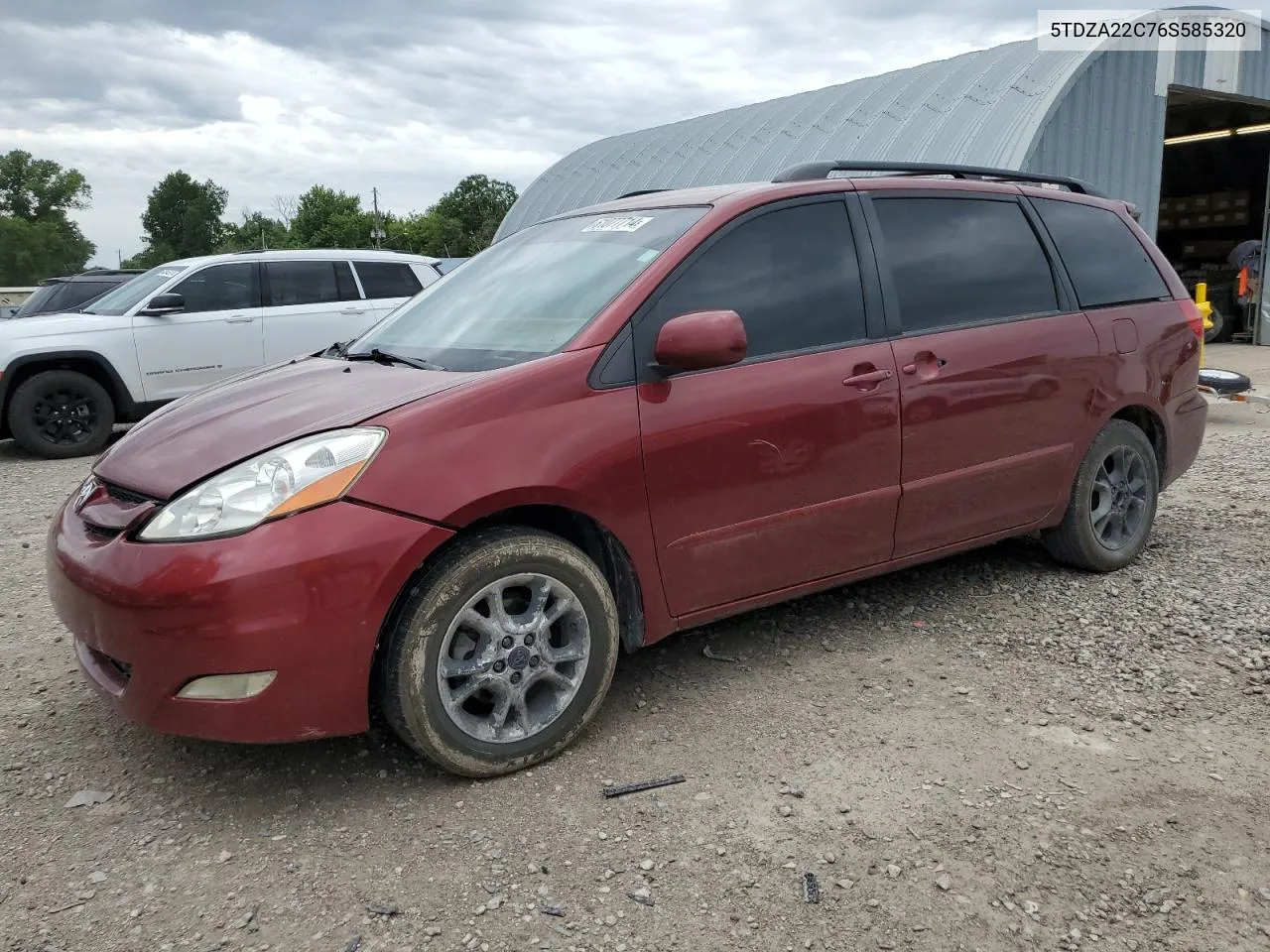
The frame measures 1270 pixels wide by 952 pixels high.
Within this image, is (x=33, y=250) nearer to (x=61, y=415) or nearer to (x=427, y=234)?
(x=427, y=234)

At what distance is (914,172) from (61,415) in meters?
7.94

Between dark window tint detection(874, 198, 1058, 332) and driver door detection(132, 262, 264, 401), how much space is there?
7.24 m

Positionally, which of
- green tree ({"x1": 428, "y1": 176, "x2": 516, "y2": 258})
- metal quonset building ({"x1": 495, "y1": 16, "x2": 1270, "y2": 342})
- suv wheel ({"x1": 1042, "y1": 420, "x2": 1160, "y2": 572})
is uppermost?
green tree ({"x1": 428, "y1": 176, "x2": 516, "y2": 258})

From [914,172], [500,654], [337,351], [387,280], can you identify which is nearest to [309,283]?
[387,280]

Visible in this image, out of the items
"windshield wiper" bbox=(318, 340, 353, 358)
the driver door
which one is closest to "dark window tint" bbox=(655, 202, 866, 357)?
"windshield wiper" bbox=(318, 340, 353, 358)

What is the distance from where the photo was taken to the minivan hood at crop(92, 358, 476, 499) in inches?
108

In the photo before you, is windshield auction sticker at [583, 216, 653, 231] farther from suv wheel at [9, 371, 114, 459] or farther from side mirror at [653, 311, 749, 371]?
suv wheel at [9, 371, 114, 459]

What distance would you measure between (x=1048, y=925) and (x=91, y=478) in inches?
116

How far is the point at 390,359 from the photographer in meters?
3.40

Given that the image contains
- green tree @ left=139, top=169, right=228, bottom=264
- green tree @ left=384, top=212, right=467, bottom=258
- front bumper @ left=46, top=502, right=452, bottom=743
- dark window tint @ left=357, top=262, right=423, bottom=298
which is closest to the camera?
front bumper @ left=46, top=502, right=452, bottom=743

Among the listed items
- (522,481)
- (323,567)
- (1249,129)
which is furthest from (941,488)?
(1249,129)

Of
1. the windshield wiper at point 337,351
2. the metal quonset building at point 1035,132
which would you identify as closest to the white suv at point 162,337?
the windshield wiper at point 337,351

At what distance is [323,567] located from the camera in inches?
100

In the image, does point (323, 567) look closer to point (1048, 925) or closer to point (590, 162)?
point (1048, 925)
